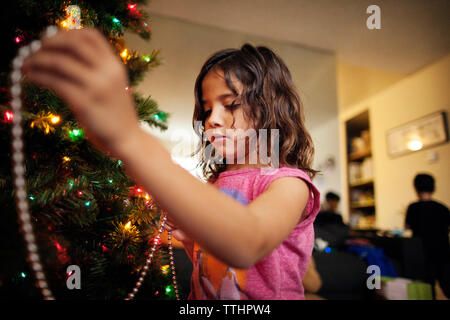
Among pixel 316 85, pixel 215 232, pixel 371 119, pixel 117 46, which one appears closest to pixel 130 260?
pixel 215 232

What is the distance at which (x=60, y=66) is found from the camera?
0.27m

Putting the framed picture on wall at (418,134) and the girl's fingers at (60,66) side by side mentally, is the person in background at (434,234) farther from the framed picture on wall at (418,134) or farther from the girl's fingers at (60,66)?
the girl's fingers at (60,66)

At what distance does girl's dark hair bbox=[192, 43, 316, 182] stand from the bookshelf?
13.0ft

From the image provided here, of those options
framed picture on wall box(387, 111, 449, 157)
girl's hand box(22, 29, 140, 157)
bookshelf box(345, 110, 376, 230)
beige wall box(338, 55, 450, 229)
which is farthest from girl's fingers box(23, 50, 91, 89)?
bookshelf box(345, 110, 376, 230)

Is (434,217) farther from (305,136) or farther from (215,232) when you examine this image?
(215,232)

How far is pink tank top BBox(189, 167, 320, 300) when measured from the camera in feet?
1.65

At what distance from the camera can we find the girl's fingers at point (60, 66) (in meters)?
0.26

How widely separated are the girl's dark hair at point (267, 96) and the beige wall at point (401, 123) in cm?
290

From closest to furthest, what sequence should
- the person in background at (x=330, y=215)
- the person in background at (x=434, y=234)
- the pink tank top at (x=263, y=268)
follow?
the pink tank top at (x=263, y=268), the person in background at (x=434, y=234), the person in background at (x=330, y=215)

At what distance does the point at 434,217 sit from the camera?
2434 mm

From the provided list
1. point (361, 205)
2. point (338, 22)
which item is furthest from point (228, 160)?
point (361, 205)

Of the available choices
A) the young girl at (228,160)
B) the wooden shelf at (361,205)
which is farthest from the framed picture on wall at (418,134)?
the young girl at (228,160)
